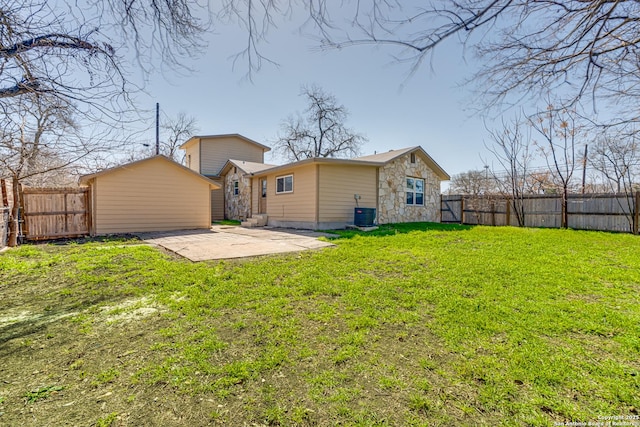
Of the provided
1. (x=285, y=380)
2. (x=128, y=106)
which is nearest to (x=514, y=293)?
(x=285, y=380)

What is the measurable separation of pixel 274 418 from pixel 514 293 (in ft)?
11.6

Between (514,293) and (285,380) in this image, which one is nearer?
→ (285,380)

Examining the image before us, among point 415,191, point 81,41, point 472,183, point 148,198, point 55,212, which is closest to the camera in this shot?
point 81,41

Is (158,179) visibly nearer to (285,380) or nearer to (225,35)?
→ (225,35)

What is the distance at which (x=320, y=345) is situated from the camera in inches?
104

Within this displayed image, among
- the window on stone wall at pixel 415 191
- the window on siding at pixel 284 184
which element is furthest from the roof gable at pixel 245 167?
the window on stone wall at pixel 415 191

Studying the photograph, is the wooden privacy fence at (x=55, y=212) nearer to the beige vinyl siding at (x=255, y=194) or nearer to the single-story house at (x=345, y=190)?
the single-story house at (x=345, y=190)

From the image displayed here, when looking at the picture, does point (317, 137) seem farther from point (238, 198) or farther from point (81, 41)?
point (81, 41)

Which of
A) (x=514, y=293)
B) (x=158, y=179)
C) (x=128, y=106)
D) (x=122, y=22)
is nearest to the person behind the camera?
(x=122, y=22)

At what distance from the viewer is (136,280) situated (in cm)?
454

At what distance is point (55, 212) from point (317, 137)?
2269cm

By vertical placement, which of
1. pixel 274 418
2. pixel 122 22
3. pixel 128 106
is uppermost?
pixel 122 22

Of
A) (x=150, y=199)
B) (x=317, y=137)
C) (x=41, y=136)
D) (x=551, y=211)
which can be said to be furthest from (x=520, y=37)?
(x=317, y=137)

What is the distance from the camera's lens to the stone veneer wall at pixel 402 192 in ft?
41.2
